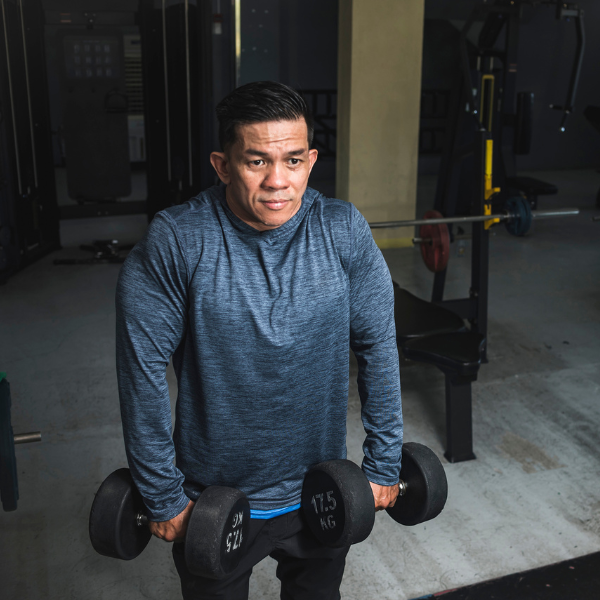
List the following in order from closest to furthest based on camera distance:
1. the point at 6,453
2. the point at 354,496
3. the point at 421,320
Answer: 1. the point at 354,496
2. the point at 6,453
3. the point at 421,320

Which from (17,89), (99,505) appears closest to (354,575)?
(99,505)

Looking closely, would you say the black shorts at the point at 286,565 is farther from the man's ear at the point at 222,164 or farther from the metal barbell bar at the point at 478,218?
the metal barbell bar at the point at 478,218

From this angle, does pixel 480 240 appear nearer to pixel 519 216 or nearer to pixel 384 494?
pixel 519 216

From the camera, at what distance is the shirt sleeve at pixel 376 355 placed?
100cm

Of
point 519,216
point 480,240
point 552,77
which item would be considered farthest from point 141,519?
point 552,77

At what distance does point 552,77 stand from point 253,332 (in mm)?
8626

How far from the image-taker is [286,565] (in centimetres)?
113

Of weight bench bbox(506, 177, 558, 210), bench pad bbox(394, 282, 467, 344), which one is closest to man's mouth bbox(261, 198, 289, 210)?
bench pad bbox(394, 282, 467, 344)

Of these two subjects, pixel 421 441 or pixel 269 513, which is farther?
pixel 421 441

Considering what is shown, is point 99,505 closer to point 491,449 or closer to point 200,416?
point 200,416

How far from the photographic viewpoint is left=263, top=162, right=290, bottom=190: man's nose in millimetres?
902

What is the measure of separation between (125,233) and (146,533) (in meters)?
4.61

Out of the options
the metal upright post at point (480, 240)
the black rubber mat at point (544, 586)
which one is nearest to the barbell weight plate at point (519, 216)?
the metal upright post at point (480, 240)

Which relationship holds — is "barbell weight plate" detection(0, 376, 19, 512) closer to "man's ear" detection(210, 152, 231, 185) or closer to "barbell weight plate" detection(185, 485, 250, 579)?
"barbell weight plate" detection(185, 485, 250, 579)
